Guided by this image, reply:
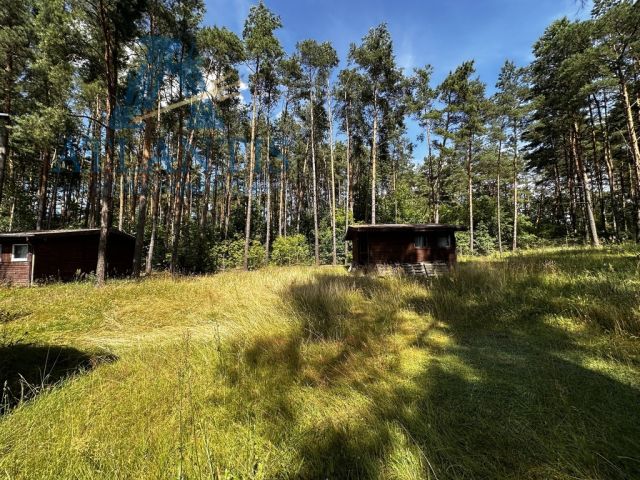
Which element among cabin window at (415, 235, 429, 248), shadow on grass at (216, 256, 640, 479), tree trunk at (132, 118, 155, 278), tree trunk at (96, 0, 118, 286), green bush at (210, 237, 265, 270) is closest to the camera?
shadow on grass at (216, 256, 640, 479)

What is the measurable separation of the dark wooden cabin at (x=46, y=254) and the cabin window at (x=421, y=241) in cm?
1994

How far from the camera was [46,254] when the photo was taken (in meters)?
15.5

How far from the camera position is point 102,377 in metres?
3.67

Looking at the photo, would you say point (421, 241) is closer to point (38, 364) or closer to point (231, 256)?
point (231, 256)

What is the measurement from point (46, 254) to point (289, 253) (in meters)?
16.4

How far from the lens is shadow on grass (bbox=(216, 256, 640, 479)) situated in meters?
2.07

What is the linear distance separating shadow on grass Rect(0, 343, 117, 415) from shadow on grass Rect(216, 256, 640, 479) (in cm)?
255

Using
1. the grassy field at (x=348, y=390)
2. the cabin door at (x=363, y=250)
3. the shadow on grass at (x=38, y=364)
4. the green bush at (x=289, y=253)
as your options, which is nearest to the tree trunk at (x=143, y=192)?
the grassy field at (x=348, y=390)

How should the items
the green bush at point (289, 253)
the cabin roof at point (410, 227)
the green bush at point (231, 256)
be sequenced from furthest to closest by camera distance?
the green bush at point (289, 253) < the green bush at point (231, 256) < the cabin roof at point (410, 227)

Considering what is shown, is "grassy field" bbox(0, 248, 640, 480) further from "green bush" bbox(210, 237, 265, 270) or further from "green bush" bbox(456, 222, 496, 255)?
"green bush" bbox(456, 222, 496, 255)

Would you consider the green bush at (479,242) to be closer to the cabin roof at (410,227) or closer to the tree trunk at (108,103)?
the cabin roof at (410,227)

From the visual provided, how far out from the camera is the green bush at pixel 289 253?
24.8m

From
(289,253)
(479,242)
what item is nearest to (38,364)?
(289,253)

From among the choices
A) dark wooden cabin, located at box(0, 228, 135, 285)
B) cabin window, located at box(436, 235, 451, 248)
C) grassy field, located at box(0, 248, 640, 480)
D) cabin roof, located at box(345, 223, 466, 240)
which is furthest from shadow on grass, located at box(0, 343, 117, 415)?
cabin window, located at box(436, 235, 451, 248)
